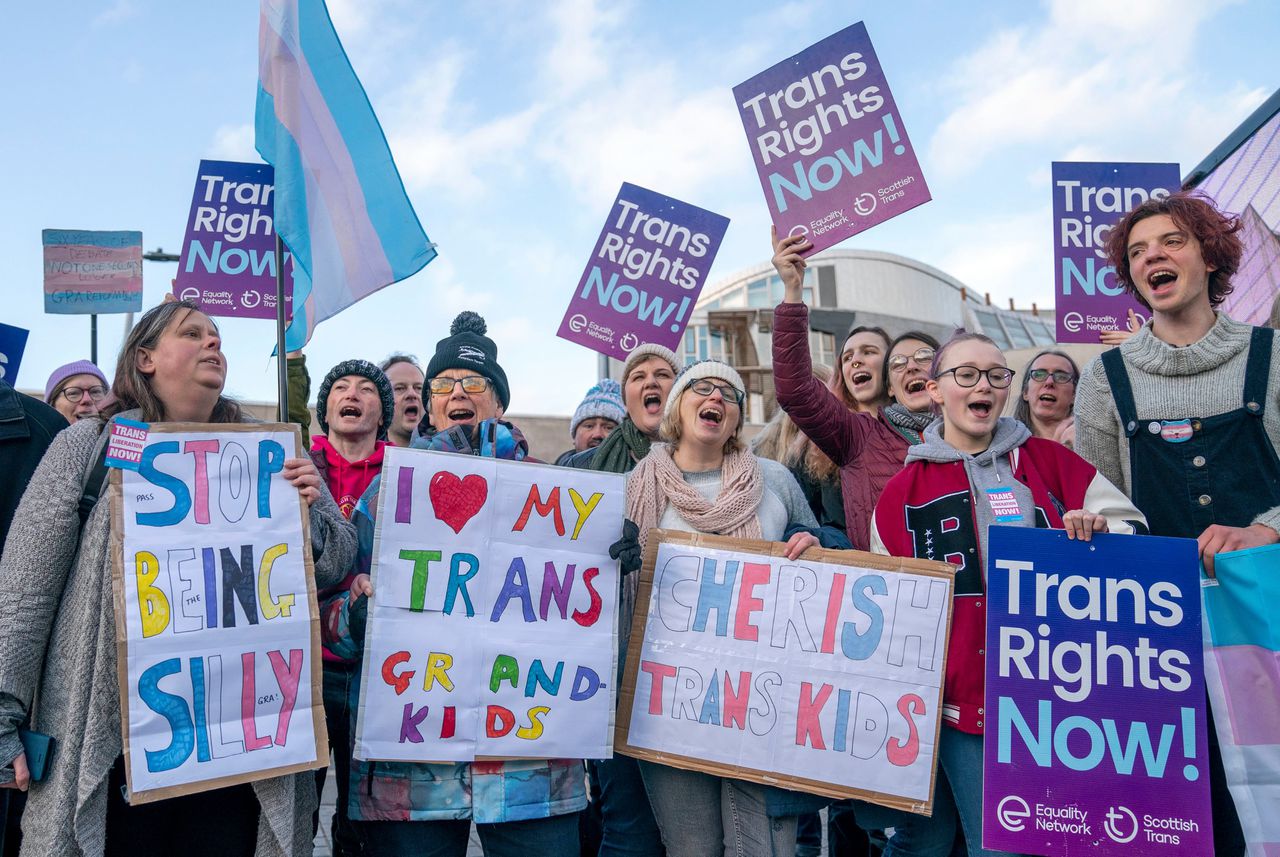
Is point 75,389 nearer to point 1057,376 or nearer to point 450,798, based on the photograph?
point 450,798

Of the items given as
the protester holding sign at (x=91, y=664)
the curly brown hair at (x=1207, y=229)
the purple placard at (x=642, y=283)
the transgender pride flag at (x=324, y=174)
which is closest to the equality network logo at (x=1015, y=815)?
the curly brown hair at (x=1207, y=229)

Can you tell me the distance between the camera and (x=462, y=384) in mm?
3789

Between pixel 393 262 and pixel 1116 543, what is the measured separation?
9.30 feet

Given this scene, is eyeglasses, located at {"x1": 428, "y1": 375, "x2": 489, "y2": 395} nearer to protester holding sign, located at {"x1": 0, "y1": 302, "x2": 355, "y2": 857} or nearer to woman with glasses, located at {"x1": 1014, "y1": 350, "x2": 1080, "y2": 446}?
protester holding sign, located at {"x1": 0, "y1": 302, "x2": 355, "y2": 857}

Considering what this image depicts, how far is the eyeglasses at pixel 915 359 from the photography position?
428 cm

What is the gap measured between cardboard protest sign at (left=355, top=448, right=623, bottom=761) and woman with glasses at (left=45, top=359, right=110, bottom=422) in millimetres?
2836

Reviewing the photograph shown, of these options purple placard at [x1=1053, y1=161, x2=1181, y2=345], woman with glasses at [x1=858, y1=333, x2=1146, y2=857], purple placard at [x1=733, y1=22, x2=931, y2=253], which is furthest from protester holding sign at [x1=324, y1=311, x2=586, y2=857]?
purple placard at [x1=1053, y1=161, x2=1181, y2=345]

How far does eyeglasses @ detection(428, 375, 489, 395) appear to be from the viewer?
3793 millimetres

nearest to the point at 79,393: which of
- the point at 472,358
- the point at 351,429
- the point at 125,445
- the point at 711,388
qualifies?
the point at 351,429

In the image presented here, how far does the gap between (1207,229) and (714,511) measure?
1.74m

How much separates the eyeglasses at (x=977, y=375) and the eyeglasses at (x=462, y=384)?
1704mm

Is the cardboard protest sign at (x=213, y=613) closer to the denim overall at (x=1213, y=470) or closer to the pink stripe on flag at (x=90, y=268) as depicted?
the denim overall at (x=1213, y=470)

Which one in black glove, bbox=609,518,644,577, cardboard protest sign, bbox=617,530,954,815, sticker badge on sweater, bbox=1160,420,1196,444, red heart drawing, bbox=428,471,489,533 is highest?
sticker badge on sweater, bbox=1160,420,1196,444

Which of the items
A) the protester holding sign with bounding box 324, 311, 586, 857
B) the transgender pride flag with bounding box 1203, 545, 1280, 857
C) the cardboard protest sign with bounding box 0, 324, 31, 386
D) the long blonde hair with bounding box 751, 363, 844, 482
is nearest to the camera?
the transgender pride flag with bounding box 1203, 545, 1280, 857
